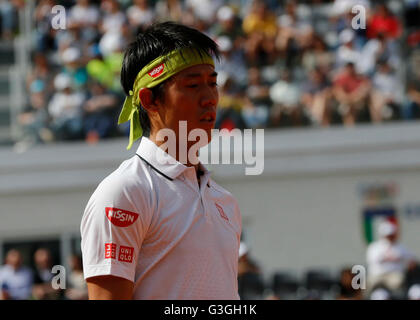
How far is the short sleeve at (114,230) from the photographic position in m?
2.39

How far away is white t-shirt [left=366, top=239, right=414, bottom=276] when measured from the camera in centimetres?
948

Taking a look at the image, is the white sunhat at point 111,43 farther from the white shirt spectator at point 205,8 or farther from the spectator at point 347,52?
the spectator at point 347,52

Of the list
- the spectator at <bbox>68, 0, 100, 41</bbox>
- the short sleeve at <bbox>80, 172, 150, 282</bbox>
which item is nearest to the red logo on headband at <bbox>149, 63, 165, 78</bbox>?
the short sleeve at <bbox>80, 172, 150, 282</bbox>

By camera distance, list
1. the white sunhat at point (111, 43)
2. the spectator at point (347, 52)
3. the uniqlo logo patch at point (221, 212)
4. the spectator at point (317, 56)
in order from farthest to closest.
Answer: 1. the white sunhat at point (111, 43)
2. the spectator at point (317, 56)
3. the spectator at point (347, 52)
4. the uniqlo logo patch at point (221, 212)

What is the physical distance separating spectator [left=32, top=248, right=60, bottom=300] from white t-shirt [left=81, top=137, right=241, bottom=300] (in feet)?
20.4

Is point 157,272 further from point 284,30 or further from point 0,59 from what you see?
point 0,59

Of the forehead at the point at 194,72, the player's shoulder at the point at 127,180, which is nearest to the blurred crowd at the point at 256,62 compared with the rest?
the forehead at the point at 194,72

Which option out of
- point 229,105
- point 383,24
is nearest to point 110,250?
point 229,105

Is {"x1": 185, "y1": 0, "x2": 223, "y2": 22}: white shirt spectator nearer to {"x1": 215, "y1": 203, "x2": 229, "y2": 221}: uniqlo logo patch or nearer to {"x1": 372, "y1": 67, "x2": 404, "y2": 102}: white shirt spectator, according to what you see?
{"x1": 372, "y1": 67, "x2": 404, "y2": 102}: white shirt spectator

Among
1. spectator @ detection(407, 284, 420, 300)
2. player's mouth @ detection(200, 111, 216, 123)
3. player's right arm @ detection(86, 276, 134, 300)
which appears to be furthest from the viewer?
spectator @ detection(407, 284, 420, 300)

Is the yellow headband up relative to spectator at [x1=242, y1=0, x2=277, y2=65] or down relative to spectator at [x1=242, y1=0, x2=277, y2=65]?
down

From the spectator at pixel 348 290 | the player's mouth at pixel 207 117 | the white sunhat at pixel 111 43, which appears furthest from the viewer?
the white sunhat at pixel 111 43

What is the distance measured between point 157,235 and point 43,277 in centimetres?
758

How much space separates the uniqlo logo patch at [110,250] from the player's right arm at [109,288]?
0.06 metres
